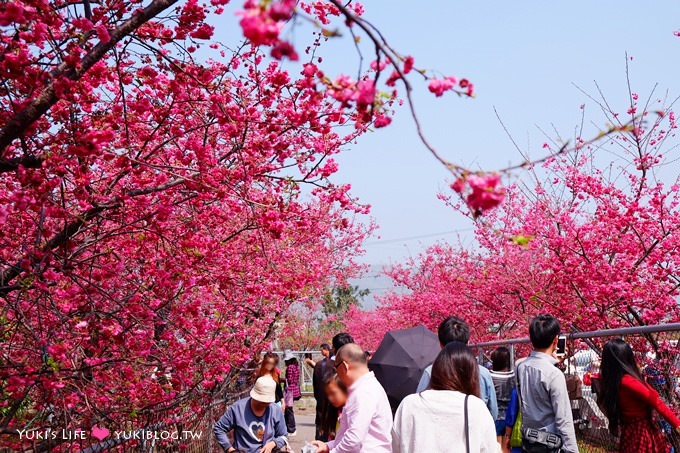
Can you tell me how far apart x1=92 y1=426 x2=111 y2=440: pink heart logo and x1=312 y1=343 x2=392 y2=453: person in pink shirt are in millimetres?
2189

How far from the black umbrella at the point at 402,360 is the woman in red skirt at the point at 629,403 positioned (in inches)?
61.9

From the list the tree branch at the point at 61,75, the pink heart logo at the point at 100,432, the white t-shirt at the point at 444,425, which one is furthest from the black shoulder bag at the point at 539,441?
the tree branch at the point at 61,75

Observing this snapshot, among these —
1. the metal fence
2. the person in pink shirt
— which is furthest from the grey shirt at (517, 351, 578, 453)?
the person in pink shirt

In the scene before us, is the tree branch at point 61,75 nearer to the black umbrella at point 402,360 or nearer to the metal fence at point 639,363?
the black umbrella at point 402,360

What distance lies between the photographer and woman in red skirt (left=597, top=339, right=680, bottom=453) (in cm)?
511

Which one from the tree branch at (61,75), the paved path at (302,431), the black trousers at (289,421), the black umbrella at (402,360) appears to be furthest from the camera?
the paved path at (302,431)

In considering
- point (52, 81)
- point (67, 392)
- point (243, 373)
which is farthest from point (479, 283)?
point (52, 81)

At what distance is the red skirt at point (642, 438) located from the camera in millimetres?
5098

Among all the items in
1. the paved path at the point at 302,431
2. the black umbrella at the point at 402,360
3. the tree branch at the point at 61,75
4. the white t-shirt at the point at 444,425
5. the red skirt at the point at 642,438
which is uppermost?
the tree branch at the point at 61,75

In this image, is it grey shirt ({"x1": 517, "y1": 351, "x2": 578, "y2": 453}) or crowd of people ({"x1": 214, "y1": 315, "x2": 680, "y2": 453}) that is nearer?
crowd of people ({"x1": 214, "y1": 315, "x2": 680, "y2": 453})

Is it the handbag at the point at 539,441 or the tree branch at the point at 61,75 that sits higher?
the tree branch at the point at 61,75

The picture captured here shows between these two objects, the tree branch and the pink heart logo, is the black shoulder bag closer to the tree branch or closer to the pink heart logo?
the pink heart logo

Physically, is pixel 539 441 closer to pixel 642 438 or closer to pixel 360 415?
pixel 642 438

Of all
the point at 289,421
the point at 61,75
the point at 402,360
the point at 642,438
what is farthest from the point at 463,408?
the point at 289,421
